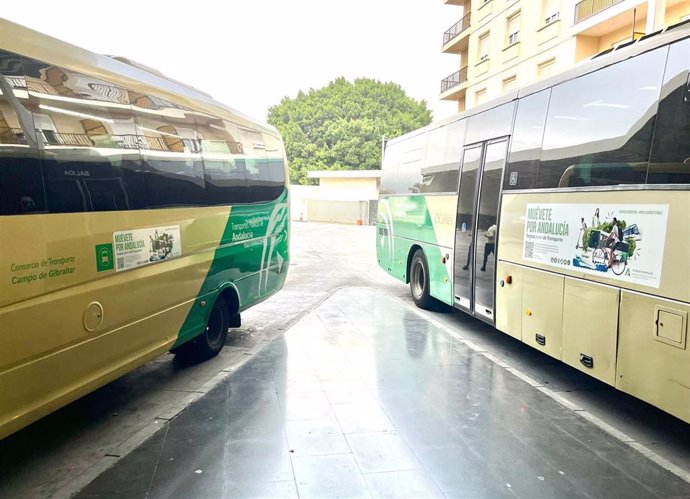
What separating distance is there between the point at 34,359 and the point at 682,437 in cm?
538

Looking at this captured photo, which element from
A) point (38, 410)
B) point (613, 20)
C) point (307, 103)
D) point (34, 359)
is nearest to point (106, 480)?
point (38, 410)

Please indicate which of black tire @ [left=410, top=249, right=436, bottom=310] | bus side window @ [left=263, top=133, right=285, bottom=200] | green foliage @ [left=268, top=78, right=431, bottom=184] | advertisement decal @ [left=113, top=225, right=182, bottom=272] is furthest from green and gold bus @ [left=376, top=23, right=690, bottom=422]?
green foliage @ [left=268, top=78, right=431, bottom=184]

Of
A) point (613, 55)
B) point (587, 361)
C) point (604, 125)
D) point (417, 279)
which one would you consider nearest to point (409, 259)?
point (417, 279)

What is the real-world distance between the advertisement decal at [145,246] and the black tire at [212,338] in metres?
1.40

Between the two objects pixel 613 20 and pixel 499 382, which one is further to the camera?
pixel 613 20

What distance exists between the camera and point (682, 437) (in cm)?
446

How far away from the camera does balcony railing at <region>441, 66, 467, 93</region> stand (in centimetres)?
2894

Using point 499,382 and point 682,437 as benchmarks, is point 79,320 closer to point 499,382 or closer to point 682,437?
point 499,382

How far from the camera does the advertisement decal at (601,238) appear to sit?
4035mm

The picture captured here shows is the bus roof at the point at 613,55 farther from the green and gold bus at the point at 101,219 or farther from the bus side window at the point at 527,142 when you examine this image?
the green and gold bus at the point at 101,219

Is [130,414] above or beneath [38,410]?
beneath

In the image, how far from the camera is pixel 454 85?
29531mm

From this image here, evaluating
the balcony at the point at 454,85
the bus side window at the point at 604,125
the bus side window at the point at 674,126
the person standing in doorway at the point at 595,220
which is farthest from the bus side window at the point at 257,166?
the balcony at the point at 454,85

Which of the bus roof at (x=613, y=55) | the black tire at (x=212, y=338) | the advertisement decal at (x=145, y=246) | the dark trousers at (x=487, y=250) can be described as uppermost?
the bus roof at (x=613, y=55)
